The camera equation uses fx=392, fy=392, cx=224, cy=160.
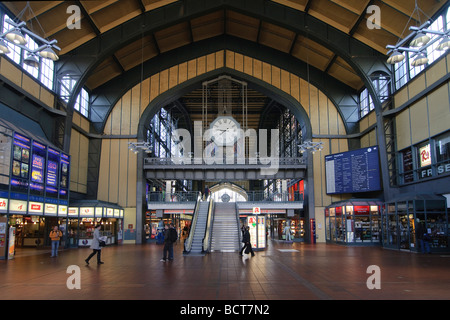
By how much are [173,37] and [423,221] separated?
2354 cm

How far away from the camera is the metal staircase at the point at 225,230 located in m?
23.1

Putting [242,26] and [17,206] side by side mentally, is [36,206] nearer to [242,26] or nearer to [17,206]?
[17,206]

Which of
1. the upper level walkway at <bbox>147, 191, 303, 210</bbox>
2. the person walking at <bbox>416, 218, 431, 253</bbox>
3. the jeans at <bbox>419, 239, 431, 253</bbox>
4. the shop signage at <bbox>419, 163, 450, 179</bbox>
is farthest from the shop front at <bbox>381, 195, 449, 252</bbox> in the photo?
the upper level walkway at <bbox>147, 191, 303, 210</bbox>

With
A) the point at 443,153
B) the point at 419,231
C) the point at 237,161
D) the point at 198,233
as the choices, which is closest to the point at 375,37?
the point at 443,153

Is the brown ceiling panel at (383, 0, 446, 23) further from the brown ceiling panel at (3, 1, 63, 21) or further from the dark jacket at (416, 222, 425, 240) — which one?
the brown ceiling panel at (3, 1, 63, 21)

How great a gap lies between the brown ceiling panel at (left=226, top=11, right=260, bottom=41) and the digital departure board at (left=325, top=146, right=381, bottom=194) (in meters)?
12.5

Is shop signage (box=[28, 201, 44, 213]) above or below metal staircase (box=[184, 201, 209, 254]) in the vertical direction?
above

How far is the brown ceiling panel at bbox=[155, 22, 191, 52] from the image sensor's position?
31.8 metres

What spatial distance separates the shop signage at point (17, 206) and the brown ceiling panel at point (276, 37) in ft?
72.5

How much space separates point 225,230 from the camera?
25547 millimetres

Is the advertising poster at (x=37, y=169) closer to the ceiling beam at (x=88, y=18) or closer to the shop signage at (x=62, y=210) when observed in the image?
the shop signage at (x=62, y=210)

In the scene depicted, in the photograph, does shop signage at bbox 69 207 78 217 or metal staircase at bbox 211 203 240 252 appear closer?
metal staircase at bbox 211 203 240 252
